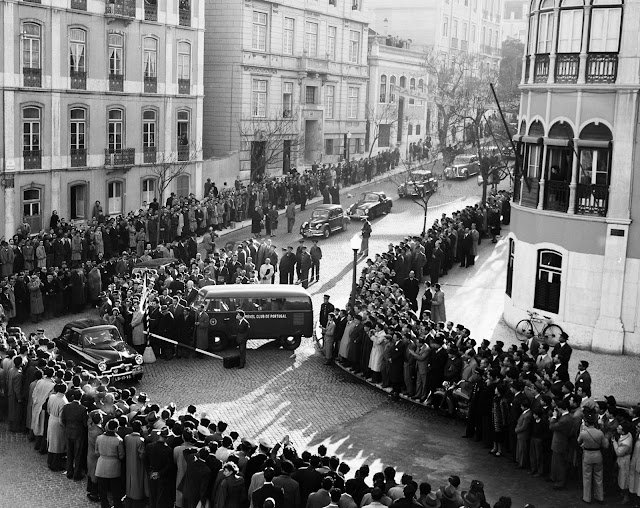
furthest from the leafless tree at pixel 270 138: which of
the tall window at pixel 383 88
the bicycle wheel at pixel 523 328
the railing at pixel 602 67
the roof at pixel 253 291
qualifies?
the railing at pixel 602 67

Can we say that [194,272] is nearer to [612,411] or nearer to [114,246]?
[114,246]

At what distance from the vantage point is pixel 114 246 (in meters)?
36.9

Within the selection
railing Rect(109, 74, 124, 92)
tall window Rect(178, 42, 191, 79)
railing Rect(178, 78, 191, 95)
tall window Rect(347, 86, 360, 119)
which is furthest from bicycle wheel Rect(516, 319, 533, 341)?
tall window Rect(347, 86, 360, 119)

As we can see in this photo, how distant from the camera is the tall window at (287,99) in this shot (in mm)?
61906

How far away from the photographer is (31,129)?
40.9 m

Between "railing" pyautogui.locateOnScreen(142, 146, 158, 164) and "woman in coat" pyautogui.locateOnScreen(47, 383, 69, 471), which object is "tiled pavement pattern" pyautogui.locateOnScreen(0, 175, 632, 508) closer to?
"woman in coat" pyautogui.locateOnScreen(47, 383, 69, 471)

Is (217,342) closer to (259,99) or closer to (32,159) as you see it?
(32,159)

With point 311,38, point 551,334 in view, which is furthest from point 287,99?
point 551,334

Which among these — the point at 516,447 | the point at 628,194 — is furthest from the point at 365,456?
the point at 628,194

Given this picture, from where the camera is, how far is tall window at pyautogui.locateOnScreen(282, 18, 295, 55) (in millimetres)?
61438

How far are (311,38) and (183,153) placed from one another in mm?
18704

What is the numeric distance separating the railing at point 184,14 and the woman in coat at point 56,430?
34.1 m

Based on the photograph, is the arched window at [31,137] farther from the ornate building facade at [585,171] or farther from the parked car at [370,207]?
the ornate building facade at [585,171]

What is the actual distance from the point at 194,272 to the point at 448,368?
11.5 metres
